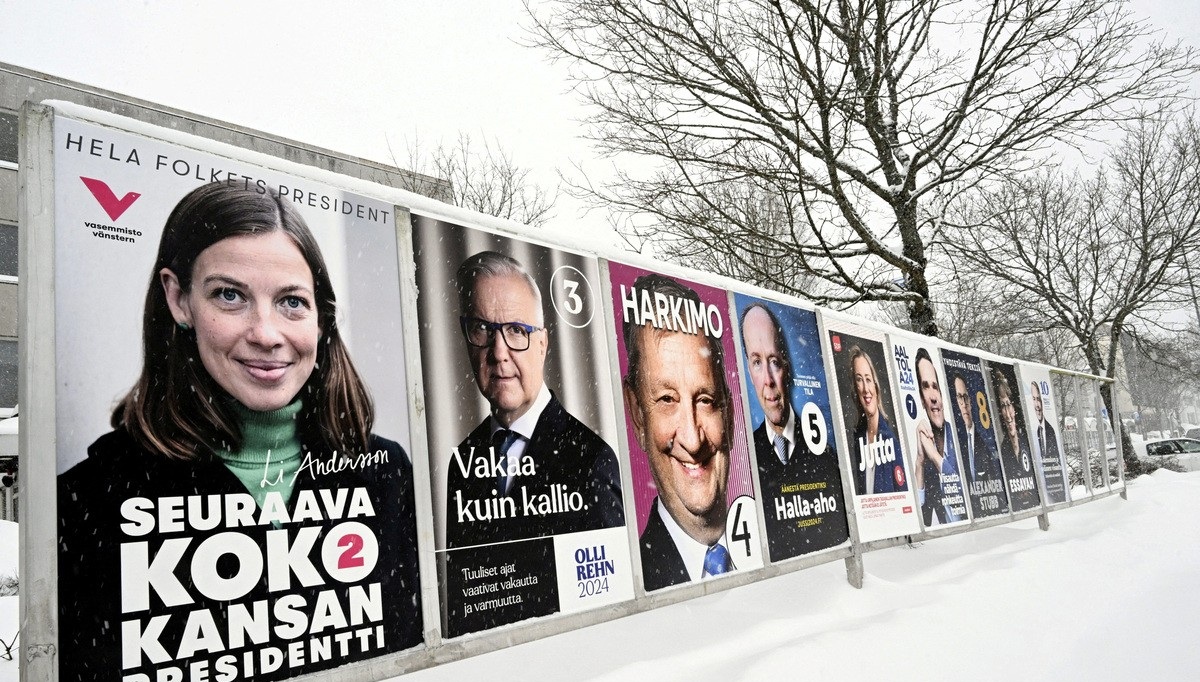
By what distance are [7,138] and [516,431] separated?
111 ft

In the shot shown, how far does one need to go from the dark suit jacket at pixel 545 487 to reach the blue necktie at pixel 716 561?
0.89 metres

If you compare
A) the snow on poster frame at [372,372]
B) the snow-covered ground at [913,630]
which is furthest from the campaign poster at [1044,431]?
the snow on poster frame at [372,372]

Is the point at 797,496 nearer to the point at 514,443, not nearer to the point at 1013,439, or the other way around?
the point at 514,443

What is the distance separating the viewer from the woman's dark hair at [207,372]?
314 cm

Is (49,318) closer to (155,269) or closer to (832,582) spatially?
(155,269)

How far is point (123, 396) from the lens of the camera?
10.0 feet

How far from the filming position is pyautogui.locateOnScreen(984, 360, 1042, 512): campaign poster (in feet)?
37.7

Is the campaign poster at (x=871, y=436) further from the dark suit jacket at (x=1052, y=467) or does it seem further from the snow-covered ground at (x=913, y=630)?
the dark suit jacket at (x=1052, y=467)

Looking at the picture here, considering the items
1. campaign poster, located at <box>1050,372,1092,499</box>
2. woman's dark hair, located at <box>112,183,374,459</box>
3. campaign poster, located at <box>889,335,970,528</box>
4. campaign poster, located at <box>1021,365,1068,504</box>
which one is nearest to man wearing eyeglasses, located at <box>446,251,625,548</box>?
woman's dark hair, located at <box>112,183,374,459</box>

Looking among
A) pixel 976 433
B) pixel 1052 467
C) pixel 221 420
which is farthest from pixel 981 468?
pixel 221 420

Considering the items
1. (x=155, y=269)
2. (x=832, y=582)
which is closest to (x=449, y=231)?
(x=155, y=269)

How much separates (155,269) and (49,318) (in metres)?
0.41

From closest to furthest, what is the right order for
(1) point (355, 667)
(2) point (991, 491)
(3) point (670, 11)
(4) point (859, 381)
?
(1) point (355, 667), (4) point (859, 381), (2) point (991, 491), (3) point (670, 11)

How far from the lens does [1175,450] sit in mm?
33969
